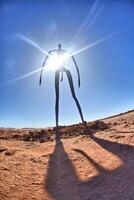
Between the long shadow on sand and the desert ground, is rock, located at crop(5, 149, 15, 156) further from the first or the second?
the long shadow on sand

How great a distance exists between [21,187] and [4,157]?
1.20 meters

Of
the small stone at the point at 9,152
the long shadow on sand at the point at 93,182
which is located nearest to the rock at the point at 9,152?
the small stone at the point at 9,152

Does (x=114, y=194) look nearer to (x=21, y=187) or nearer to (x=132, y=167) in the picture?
(x=132, y=167)

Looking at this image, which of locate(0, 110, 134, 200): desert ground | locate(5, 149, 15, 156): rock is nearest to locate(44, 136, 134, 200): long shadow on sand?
locate(0, 110, 134, 200): desert ground

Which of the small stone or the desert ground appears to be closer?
the desert ground

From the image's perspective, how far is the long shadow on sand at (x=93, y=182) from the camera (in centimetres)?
344

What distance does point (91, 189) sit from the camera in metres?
3.62

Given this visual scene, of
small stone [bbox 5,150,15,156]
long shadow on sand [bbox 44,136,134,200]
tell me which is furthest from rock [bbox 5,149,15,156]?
long shadow on sand [bbox 44,136,134,200]

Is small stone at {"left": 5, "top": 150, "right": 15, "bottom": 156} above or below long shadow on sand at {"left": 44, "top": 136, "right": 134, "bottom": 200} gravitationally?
above

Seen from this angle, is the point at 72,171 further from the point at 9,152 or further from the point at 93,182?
the point at 9,152

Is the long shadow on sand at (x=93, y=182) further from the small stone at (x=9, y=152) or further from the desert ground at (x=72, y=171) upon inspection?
the small stone at (x=9, y=152)

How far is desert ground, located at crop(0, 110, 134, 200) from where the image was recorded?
350cm

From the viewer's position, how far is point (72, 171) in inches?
A: 167

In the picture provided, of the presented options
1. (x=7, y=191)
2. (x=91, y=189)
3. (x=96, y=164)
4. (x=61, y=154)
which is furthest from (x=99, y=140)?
(x=7, y=191)
